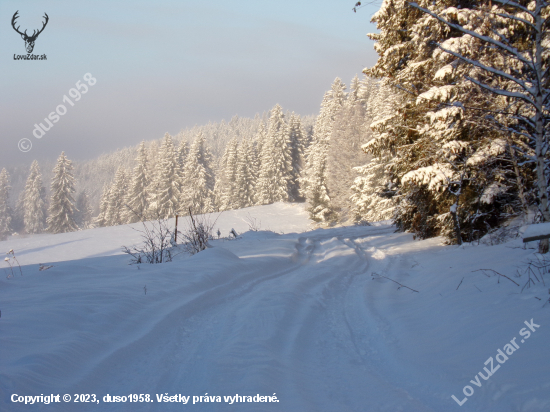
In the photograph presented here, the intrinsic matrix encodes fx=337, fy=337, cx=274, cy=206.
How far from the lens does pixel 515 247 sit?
565 centimetres

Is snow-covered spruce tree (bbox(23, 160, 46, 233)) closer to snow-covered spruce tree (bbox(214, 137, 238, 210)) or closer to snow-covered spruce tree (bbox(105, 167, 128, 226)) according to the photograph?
snow-covered spruce tree (bbox(105, 167, 128, 226))

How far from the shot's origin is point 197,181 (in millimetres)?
46188

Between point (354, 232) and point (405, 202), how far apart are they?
14.6 feet

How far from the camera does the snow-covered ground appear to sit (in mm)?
2709

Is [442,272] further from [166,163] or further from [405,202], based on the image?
[166,163]

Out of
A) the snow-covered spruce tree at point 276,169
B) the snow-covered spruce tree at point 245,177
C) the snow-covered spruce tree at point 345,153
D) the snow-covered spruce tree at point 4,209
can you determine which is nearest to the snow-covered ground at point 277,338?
the snow-covered spruce tree at point 345,153

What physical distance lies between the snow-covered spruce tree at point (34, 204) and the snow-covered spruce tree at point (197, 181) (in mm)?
30937

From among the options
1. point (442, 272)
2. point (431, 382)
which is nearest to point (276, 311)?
point (431, 382)

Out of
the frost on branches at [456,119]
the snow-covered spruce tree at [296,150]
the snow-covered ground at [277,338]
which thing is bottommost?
the snow-covered ground at [277,338]

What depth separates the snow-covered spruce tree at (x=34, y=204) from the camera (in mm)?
58688

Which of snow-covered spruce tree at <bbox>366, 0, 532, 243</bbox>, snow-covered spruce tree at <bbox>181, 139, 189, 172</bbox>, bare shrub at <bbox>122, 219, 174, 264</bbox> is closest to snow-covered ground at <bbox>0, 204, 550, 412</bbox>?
bare shrub at <bbox>122, 219, 174, 264</bbox>

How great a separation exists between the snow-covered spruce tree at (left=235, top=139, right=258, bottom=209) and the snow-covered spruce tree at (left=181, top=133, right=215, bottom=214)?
4007 mm

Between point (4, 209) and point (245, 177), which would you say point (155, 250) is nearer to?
point (245, 177)

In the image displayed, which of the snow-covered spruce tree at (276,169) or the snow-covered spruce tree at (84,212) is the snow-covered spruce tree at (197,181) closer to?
the snow-covered spruce tree at (276,169)
